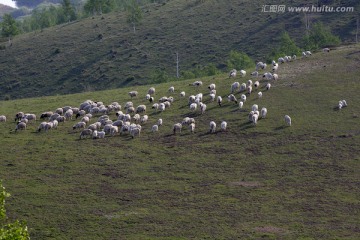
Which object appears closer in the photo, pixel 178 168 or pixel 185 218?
pixel 185 218

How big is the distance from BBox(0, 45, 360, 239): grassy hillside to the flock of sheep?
690 mm

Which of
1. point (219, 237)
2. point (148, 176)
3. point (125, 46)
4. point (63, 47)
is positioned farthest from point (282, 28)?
point (219, 237)

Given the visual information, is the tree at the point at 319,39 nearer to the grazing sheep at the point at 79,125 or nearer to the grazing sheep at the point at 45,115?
the grazing sheep at the point at 45,115

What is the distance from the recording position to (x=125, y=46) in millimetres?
112500

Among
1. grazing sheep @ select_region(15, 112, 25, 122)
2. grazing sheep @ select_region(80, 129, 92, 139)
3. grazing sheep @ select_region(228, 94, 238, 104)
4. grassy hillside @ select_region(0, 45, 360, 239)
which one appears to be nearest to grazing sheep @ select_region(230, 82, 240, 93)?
grassy hillside @ select_region(0, 45, 360, 239)

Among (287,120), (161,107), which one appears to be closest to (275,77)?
(287,120)

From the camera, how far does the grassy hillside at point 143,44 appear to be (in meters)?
101

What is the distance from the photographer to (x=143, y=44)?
112 metres

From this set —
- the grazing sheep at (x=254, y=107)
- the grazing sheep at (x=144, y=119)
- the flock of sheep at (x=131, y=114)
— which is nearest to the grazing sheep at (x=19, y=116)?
the flock of sheep at (x=131, y=114)

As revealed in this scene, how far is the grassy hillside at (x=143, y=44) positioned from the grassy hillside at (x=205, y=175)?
41279mm

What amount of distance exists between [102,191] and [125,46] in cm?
7301

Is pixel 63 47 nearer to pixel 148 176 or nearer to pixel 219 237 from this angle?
pixel 148 176

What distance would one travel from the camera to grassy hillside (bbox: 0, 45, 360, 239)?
36.5m

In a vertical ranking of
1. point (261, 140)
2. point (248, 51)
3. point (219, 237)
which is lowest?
point (219, 237)
